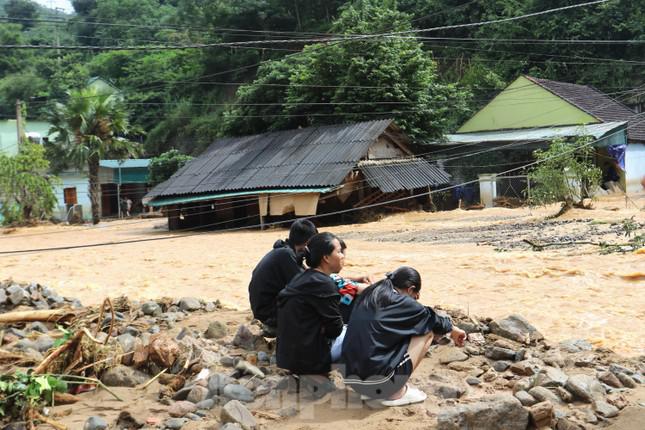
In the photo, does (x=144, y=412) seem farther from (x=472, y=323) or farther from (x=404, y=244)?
(x=404, y=244)

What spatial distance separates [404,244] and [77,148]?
22.1m

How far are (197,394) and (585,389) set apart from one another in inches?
113

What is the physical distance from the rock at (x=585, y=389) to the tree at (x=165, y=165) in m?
34.2

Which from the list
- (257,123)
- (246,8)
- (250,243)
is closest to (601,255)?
(250,243)

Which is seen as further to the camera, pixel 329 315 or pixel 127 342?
pixel 127 342

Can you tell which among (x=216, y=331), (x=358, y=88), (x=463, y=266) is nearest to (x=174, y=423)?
(x=216, y=331)

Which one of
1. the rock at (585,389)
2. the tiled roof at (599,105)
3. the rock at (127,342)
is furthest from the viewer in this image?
the tiled roof at (599,105)

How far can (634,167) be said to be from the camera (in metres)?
29.6

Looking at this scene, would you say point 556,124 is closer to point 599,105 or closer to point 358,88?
point 599,105

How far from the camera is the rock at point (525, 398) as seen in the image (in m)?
4.77

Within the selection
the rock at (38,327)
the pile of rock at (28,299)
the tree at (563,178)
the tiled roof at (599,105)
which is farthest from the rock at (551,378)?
the tiled roof at (599,105)

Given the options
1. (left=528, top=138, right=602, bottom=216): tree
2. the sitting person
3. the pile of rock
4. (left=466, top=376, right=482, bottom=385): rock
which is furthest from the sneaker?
(left=528, top=138, right=602, bottom=216): tree

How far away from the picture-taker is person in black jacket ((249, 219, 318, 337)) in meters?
6.20

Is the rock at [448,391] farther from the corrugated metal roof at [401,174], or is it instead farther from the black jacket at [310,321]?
the corrugated metal roof at [401,174]
